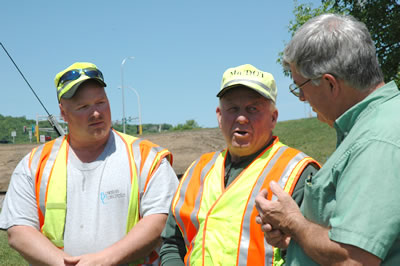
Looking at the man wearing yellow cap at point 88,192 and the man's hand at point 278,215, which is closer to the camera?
the man's hand at point 278,215

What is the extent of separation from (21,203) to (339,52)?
2514 millimetres

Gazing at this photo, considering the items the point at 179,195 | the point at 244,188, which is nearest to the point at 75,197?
the point at 179,195

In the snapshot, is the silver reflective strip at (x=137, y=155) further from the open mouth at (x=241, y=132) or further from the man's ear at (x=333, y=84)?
the man's ear at (x=333, y=84)

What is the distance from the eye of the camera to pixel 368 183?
5.24 ft

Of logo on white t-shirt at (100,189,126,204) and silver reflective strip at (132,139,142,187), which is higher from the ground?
silver reflective strip at (132,139,142,187)

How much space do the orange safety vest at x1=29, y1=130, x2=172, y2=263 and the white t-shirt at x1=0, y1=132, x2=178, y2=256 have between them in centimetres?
4

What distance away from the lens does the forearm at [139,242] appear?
3.00 metres

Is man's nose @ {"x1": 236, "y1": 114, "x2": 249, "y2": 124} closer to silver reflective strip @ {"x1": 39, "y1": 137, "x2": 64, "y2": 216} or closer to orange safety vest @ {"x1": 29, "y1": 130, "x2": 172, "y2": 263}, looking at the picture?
orange safety vest @ {"x1": 29, "y1": 130, "x2": 172, "y2": 263}

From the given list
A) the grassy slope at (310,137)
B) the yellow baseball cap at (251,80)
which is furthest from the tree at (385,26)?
the yellow baseball cap at (251,80)

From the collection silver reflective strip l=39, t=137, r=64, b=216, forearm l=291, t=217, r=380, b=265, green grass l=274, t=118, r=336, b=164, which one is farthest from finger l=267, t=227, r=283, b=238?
green grass l=274, t=118, r=336, b=164

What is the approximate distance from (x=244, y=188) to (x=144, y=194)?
2.77 ft

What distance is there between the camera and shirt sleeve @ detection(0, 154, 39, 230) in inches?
127

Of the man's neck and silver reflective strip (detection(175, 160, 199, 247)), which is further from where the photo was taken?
the man's neck

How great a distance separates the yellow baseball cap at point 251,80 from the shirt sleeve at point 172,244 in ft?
3.21
